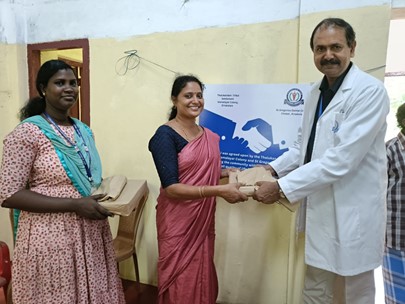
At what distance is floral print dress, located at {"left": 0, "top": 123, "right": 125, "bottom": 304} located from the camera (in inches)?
51.8

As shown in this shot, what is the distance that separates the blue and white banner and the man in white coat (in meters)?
0.49

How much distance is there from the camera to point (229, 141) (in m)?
2.27

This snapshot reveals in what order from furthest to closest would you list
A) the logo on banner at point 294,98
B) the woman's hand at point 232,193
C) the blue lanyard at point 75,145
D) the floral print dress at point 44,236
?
the logo on banner at point 294,98 < the woman's hand at point 232,193 < the blue lanyard at point 75,145 < the floral print dress at point 44,236

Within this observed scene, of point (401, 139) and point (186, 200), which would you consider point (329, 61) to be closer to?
point (401, 139)

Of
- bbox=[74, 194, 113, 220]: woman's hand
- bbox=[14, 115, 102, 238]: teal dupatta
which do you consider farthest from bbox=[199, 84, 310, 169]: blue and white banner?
bbox=[74, 194, 113, 220]: woman's hand

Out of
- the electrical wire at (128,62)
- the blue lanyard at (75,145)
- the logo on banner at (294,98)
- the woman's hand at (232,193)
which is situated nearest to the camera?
the blue lanyard at (75,145)

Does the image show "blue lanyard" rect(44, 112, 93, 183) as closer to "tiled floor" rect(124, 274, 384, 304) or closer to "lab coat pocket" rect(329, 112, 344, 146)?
"lab coat pocket" rect(329, 112, 344, 146)

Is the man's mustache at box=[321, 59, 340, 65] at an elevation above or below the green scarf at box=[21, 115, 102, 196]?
above

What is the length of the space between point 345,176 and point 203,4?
4.97 ft

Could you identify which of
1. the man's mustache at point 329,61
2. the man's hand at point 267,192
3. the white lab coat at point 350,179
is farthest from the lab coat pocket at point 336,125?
the man's hand at point 267,192

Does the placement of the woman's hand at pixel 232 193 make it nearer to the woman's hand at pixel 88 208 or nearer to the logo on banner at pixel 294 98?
the woman's hand at pixel 88 208

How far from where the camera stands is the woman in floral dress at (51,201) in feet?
4.33

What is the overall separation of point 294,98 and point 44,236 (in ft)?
5.09

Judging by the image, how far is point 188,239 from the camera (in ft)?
5.43
